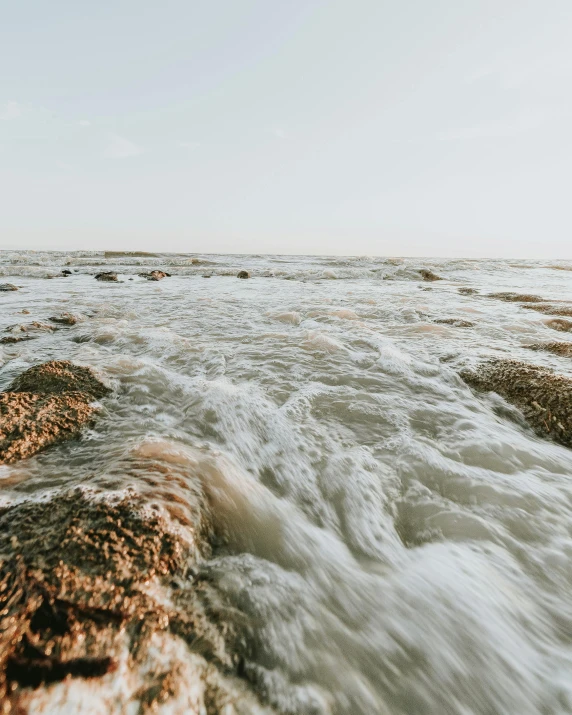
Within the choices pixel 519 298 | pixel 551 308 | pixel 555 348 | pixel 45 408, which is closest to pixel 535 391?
pixel 555 348

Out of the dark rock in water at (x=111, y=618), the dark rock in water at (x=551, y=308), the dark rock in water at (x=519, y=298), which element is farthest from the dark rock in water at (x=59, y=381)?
the dark rock in water at (x=519, y=298)

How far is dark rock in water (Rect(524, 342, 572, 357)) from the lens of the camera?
4.75 meters

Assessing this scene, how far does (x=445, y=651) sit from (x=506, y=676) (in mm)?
225

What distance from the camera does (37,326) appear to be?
6066 mm

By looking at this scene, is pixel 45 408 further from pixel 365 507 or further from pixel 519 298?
pixel 519 298

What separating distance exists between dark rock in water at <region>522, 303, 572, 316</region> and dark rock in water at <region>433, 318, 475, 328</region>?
9.10 feet

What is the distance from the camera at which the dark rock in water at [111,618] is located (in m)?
1.04

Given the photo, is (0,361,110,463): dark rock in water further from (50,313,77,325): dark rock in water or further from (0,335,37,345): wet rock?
(50,313,77,325): dark rock in water

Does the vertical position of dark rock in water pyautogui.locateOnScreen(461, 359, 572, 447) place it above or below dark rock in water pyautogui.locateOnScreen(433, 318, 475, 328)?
below

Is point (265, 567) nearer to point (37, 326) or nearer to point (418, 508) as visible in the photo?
point (418, 508)

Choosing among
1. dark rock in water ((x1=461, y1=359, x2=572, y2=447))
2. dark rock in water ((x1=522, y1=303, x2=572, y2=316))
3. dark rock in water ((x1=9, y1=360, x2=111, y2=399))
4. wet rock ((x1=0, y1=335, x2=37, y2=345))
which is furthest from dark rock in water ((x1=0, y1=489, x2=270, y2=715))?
dark rock in water ((x1=522, y1=303, x2=572, y2=316))

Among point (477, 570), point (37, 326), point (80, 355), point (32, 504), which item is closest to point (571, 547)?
point (477, 570)

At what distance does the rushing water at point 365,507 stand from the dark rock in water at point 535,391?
0.12 metres

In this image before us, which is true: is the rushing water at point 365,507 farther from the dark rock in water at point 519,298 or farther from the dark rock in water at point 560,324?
the dark rock in water at point 519,298
